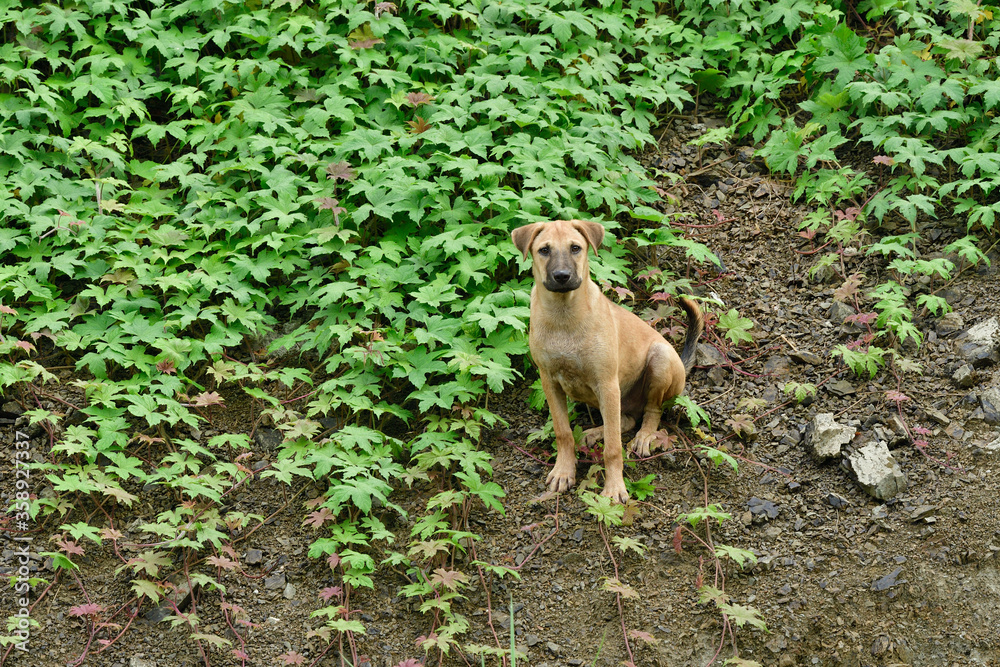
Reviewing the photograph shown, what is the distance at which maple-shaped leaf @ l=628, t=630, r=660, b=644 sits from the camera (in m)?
4.98

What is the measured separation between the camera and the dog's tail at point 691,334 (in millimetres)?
6598

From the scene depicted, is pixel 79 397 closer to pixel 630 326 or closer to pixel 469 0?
pixel 630 326

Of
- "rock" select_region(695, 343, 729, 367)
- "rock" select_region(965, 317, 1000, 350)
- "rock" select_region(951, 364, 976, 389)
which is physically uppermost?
"rock" select_region(965, 317, 1000, 350)

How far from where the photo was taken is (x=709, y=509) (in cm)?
551

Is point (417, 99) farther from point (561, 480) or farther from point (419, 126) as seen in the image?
point (561, 480)

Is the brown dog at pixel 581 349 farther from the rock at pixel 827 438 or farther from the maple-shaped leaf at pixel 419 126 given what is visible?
the maple-shaped leaf at pixel 419 126

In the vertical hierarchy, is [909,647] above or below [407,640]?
above

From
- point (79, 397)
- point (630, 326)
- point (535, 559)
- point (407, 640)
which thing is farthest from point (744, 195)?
point (79, 397)

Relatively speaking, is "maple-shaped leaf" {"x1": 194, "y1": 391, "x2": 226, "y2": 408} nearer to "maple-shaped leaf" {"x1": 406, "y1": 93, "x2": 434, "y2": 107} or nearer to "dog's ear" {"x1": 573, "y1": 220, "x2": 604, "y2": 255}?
"dog's ear" {"x1": 573, "y1": 220, "x2": 604, "y2": 255}

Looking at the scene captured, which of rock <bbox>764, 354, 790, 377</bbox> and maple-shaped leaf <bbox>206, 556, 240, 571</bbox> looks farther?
rock <bbox>764, 354, 790, 377</bbox>

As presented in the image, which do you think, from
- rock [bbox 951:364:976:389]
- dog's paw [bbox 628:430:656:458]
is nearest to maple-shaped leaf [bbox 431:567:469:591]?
dog's paw [bbox 628:430:656:458]

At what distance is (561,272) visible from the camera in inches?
205

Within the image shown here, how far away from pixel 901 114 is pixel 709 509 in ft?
16.3

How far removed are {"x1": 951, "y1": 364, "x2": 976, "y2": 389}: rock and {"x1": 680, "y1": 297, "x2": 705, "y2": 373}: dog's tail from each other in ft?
6.51
